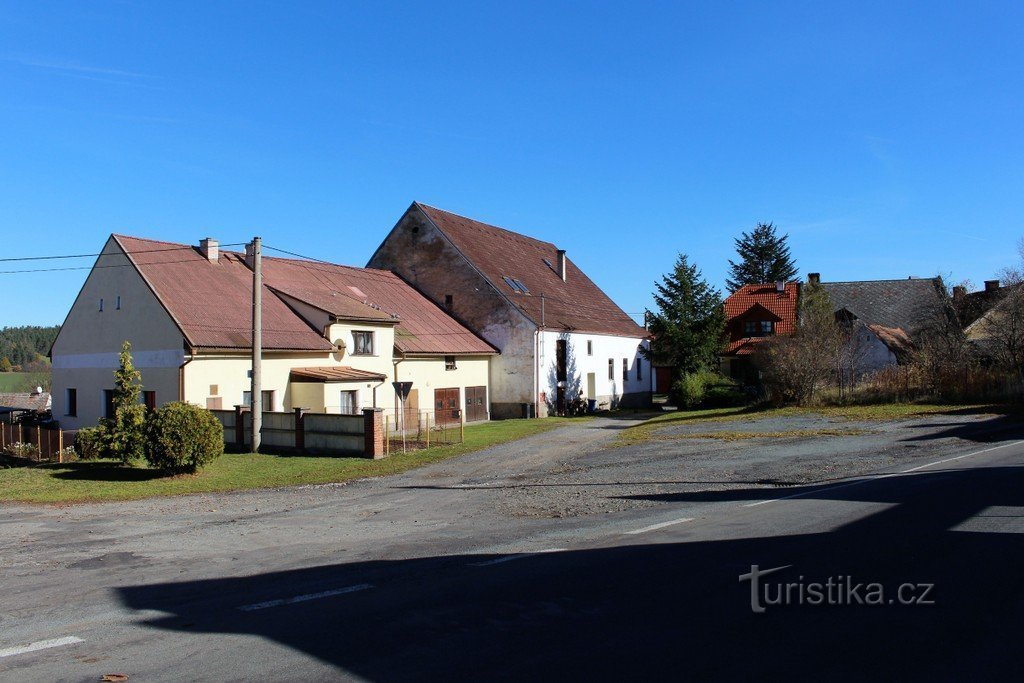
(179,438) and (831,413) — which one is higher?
(179,438)

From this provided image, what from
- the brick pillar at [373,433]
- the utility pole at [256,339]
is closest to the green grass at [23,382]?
the utility pole at [256,339]

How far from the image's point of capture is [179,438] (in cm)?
1931

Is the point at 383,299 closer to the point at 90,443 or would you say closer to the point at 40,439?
the point at 40,439

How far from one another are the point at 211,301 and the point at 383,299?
33.4 ft

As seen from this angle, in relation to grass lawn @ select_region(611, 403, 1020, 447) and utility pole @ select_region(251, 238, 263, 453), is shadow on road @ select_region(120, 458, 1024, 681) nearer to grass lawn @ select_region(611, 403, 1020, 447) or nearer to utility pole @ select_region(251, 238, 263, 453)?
utility pole @ select_region(251, 238, 263, 453)

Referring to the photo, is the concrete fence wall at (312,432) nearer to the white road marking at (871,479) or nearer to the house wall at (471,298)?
the white road marking at (871,479)

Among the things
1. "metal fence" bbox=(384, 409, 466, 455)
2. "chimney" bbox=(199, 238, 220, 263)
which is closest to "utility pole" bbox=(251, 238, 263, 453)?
"metal fence" bbox=(384, 409, 466, 455)

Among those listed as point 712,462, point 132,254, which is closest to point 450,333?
point 132,254

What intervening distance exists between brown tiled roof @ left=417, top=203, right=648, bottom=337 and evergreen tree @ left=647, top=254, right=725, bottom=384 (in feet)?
12.3

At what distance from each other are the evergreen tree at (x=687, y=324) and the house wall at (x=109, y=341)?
2707cm

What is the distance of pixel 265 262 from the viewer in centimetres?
3428

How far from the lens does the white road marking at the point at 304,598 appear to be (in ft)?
23.5

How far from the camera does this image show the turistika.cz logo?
640 centimetres

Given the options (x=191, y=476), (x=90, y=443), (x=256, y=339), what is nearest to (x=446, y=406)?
(x=256, y=339)
